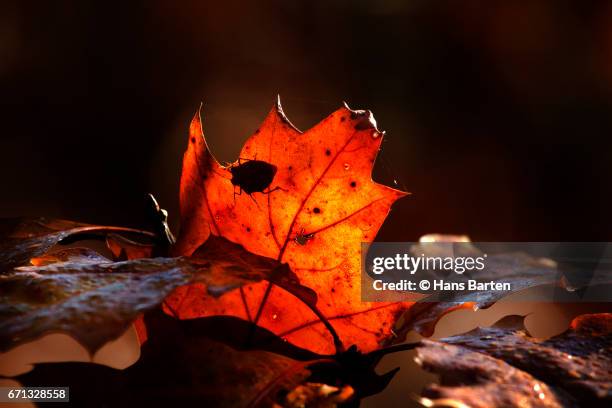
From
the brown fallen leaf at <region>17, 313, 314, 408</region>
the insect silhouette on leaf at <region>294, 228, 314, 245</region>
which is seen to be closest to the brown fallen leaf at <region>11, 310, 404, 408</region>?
the brown fallen leaf at <region>17, 313, 314, 408</region>

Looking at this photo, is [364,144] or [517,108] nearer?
[364,144]

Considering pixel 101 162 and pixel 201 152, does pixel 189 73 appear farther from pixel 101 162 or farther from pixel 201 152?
pixel 201 152

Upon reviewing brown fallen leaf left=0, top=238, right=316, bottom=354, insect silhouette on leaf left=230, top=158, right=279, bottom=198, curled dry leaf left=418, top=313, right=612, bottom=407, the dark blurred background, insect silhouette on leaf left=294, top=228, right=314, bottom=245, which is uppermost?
the dark blurred background

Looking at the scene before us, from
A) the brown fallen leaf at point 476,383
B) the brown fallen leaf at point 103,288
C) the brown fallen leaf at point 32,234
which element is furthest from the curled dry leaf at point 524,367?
the brown fallen leaf at point 32,234

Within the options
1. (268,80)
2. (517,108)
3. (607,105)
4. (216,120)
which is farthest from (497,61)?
(216,120)

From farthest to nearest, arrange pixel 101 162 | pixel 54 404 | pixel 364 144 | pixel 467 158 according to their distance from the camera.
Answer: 1. pixel 467 158
2. pixel 101 162
3. pixel 364 144
4. pixel 54 404

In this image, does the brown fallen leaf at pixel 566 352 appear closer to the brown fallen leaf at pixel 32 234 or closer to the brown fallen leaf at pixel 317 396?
the brown fallen leaf at pixel 317 396

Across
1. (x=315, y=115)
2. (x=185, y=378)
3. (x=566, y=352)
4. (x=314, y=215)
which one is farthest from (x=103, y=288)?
(x=315, y=115)

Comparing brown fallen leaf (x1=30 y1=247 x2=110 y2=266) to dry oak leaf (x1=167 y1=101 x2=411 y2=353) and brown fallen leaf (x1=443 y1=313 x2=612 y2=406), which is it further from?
brown fallen leaf (x1=443 y1=313 x2=612 y2=406)
